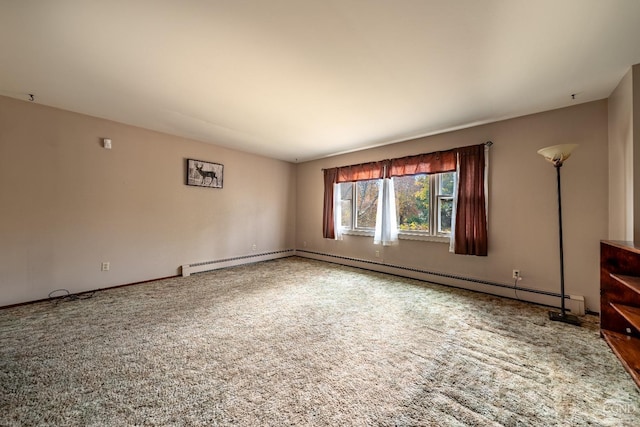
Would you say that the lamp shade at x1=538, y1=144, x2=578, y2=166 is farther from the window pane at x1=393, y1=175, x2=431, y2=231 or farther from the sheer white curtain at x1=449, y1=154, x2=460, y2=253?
the window pane at x1=393, y1=175, x2=431, y2=231

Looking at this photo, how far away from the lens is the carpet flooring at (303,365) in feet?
4.31

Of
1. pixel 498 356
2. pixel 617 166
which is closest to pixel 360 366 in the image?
pixel 498 356

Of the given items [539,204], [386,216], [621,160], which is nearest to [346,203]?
[386,216]

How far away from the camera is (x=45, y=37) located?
5.92ft

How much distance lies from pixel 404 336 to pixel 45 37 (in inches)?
150

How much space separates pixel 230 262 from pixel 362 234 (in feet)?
9.06

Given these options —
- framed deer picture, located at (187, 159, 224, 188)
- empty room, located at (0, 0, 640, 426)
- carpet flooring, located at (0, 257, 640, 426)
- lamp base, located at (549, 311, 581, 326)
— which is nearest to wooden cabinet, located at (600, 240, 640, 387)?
empty room, located at (0, 0, 640, 426)

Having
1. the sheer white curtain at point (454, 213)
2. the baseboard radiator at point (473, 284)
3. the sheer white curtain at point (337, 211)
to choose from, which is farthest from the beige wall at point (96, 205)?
the sheer white curtain at point (454, 213)

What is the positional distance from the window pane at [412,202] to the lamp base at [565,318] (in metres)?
1.81

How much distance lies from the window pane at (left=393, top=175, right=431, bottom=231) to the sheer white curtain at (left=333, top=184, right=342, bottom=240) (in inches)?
50.9

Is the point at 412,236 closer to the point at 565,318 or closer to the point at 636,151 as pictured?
the point at 565,318

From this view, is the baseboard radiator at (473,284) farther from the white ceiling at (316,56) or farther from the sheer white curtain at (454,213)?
the white ceiling at (316,56)

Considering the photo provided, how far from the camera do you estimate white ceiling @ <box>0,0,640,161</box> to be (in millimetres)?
1551

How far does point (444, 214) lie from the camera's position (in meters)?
3.80
